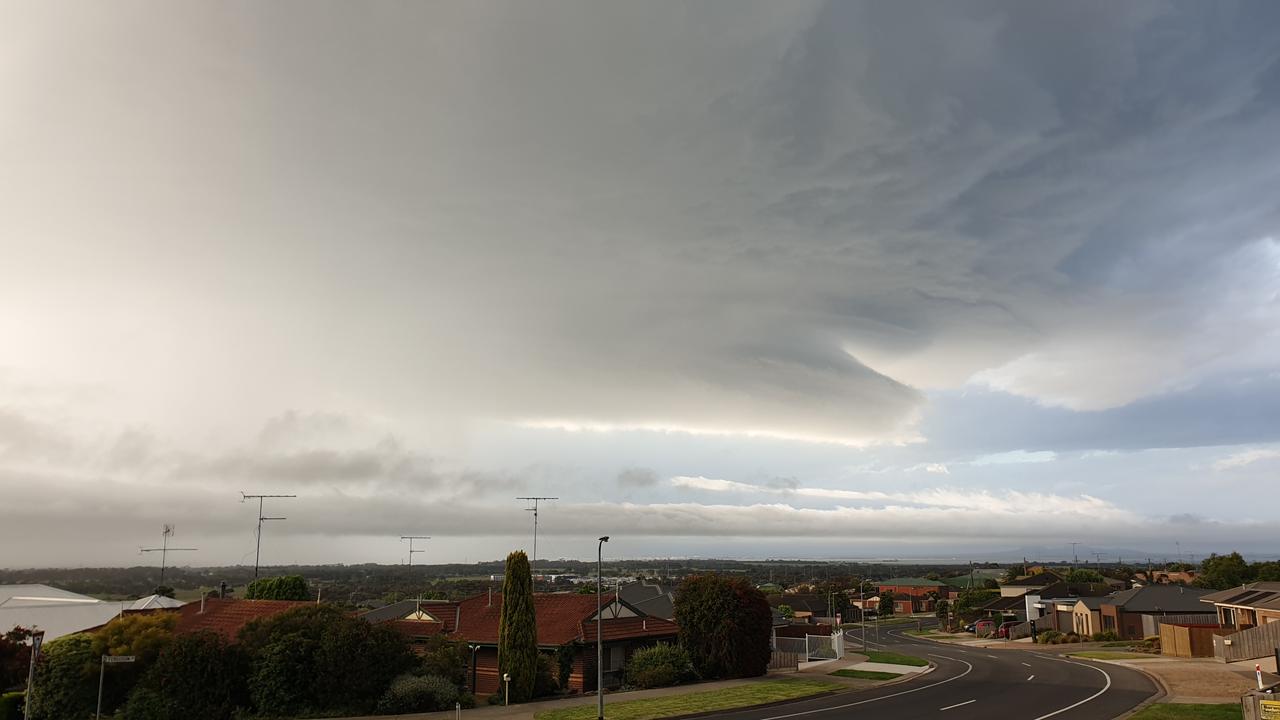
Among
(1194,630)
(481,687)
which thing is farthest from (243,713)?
(1194,630)

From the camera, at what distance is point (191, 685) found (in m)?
35.7

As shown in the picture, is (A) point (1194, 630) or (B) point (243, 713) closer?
(B) point (243, 713)

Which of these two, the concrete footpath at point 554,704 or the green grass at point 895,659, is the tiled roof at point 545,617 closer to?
the concrete footpath at point 554,704

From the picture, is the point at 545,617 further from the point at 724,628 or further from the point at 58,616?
the point at 58,616

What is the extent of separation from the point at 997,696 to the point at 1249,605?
30.7 m

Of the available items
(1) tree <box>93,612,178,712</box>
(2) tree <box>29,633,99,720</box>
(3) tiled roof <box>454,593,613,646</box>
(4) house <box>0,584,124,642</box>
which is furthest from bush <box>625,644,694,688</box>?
(4) house <box>0,584,124,642</box>

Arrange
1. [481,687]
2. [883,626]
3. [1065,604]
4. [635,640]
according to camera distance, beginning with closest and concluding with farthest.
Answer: [481,687] → [635,640] → [1065,604] → [883,626]

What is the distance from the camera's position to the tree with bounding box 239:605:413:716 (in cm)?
3647

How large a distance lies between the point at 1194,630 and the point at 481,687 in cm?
4900

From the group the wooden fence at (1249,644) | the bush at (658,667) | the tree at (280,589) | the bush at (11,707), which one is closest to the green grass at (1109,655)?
the wooden fence at (1249,644)

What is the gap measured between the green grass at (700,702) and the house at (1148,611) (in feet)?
155

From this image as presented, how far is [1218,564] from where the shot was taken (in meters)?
124

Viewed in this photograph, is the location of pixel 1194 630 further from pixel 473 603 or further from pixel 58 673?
pixel 58 673

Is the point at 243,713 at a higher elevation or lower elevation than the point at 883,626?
higher
